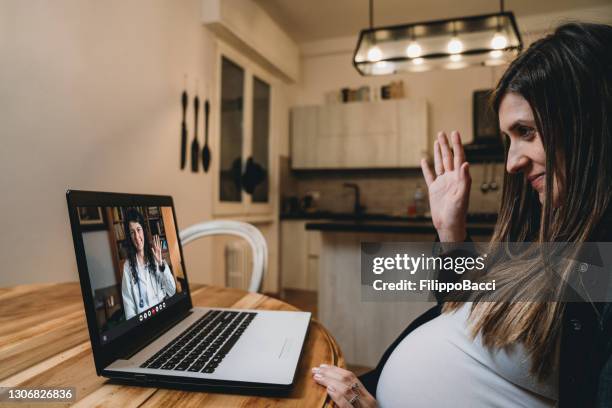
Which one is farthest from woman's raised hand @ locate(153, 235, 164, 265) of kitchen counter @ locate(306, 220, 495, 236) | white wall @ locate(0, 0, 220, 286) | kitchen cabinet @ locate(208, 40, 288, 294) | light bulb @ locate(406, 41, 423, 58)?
kitchen cabinet @ locate(208, 40, 288, 294)

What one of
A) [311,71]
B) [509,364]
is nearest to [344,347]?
[509,364]

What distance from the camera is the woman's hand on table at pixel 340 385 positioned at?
0.55 meters

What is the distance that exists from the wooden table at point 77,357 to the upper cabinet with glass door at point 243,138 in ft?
7.16

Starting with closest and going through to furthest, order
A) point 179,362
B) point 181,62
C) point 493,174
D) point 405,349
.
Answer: point 179,362
point 405,349
point 181,62
point 493,174

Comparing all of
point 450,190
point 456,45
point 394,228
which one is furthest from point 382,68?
point 450,190

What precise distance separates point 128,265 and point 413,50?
2.29 metres

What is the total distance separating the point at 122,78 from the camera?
84.7 inches

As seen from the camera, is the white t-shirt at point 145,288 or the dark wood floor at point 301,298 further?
the dark wood floor at point 301,298

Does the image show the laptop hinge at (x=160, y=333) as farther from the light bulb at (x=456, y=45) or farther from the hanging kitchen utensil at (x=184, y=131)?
the light bulb at (x=456, y=45)

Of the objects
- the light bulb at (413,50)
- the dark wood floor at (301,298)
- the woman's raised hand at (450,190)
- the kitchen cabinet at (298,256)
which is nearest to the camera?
the woman's raised hand at (450,190)

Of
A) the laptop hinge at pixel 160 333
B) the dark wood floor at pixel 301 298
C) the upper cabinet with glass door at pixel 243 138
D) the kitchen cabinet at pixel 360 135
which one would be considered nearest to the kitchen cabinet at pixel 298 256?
the dark wood floor at pixel 301 298

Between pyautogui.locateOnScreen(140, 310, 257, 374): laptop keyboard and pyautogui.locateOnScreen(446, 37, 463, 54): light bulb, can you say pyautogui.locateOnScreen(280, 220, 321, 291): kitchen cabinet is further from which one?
pyautogui.locateOnScreen(140, 310, 257, 374): laptop keyboard

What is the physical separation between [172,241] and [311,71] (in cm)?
443

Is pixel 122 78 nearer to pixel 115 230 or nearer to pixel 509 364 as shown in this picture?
pixel 115 230
